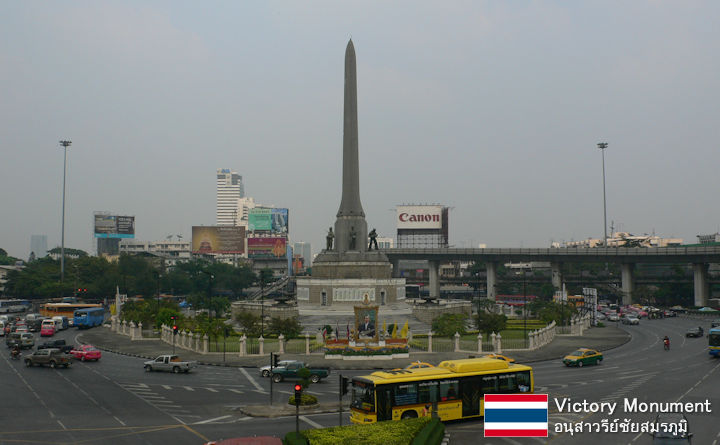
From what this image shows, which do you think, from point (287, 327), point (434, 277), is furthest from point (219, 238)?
point (287, 327)

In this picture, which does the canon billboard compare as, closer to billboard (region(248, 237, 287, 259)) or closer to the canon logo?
the canon logo

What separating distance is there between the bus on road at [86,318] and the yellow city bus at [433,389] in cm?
6117

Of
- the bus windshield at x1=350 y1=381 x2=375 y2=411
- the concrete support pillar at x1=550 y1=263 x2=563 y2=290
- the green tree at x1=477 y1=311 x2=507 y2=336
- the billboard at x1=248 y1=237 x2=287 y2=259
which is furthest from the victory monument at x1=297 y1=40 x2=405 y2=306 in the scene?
the billboard at x1=248 y1=237 x2=287 y2=259

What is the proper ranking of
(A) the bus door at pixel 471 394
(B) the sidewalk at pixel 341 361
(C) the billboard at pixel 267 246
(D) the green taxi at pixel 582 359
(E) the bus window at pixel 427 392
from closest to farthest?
(E) the bus window at pixel 427 392
(A) the bus door at pixel 471 394
(D) the green taxi at pixel 582 359
(B) the sidewalk at pixel 341 361
(C) the billboard at pixel 267 246

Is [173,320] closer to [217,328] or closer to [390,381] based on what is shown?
[217,328]

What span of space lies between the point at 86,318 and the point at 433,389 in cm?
6333

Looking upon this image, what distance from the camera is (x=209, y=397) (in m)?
31.4

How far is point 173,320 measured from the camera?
190 feet

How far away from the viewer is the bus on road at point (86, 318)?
246 feet

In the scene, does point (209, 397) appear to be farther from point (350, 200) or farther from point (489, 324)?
point (350, 200)

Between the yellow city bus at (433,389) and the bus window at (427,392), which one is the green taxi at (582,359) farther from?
the bus window at (427,392)

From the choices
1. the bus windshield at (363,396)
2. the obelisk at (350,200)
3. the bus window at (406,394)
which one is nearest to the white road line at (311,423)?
the bus windshield at (363,396)

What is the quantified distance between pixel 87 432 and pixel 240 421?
5.87m

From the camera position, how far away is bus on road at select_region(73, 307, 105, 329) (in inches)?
2950
